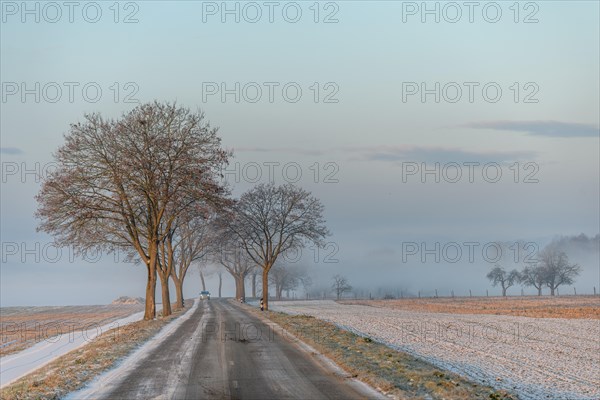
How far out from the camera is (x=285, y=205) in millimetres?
65625

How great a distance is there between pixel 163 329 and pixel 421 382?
2138cm

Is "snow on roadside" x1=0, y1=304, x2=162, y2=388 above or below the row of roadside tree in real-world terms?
below

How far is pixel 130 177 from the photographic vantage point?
41594 millimetres

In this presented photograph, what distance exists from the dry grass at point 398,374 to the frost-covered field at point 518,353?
1.16 meters

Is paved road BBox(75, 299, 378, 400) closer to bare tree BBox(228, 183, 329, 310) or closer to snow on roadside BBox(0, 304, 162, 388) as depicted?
snow on roadside BBox(0, 304, 162, 388)

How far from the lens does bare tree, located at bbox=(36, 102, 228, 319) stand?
1618 inches

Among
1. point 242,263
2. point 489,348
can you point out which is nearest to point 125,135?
point 489,348

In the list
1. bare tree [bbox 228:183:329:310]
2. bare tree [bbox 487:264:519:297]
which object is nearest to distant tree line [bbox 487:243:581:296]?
bare tree [bbox 487:264:519:297]

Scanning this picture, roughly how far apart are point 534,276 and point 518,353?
522 ft

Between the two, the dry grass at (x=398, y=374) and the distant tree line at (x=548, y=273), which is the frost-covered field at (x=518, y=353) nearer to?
the dry grass at (x=398, y=374)

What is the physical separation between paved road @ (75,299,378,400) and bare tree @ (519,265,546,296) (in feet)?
525

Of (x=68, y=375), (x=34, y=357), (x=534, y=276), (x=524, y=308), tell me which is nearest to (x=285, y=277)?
(x=534, y=276)

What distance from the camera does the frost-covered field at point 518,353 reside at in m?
18.2

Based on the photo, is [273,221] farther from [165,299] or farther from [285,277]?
[285,277]
